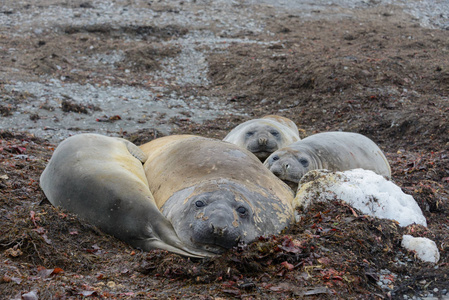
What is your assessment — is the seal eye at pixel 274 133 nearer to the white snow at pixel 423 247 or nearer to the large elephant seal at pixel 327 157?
the large elephant seal at pixel 327 157

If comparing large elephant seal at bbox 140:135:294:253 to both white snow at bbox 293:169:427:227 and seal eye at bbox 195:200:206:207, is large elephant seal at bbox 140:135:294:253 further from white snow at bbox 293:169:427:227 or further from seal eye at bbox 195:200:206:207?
white snow at bbox 293:169:427:227

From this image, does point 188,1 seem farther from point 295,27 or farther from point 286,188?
point 286,188

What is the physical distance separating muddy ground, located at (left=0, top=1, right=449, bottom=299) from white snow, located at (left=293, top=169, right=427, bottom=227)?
0.16 metres

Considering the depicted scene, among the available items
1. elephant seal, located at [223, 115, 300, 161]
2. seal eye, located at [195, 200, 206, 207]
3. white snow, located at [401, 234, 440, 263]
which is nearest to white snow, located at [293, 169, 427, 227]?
white snow, located at [401, 234, 440, 263]

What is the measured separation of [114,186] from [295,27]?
1228 cm

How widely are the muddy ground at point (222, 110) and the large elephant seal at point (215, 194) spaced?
0.19m

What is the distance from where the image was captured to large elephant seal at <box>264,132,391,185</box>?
17.9 ft

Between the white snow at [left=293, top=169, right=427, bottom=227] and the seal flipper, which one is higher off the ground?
the white snow at [left=293, top=169, right=427, bottom=227]

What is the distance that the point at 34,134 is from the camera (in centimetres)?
757

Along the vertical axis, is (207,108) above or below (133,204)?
below

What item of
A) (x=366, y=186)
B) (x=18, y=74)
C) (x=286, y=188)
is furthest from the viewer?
(x=18, y=74)

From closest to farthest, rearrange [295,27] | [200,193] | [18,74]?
[200,193] → [18,74] → [295,27]

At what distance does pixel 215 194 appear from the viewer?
4047mm

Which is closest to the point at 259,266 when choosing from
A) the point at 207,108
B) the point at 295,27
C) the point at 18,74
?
the point at 207,108
